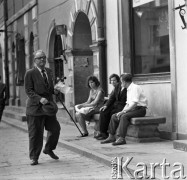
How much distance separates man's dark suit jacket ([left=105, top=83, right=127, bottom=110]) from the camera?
10.2 m

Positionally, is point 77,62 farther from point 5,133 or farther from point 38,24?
point 38,24

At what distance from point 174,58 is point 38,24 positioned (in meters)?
9.58

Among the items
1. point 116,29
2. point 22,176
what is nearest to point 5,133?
point 116,29

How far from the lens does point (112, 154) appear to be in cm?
845

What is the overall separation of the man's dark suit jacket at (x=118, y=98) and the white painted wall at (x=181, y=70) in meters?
1.12

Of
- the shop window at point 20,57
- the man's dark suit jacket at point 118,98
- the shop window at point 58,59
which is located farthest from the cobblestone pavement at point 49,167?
the shop window at point 20,57

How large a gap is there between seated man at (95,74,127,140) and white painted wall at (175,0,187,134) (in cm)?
116

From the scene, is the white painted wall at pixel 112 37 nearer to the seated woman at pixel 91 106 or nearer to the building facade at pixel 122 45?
the building facade at pixel 122 45

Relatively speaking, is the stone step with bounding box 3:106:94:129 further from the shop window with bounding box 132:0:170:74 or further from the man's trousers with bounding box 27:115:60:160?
the man's trousers with bounding box 27:115:60:160

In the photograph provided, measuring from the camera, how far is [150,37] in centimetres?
1133

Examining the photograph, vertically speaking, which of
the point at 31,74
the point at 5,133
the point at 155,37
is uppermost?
the point at 155,37

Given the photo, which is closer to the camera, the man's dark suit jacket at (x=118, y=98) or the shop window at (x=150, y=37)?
the man's dark suit jacket at (x=118, y=98)

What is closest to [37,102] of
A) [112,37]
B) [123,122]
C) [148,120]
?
[123,122]

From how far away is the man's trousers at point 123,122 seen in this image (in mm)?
9602
